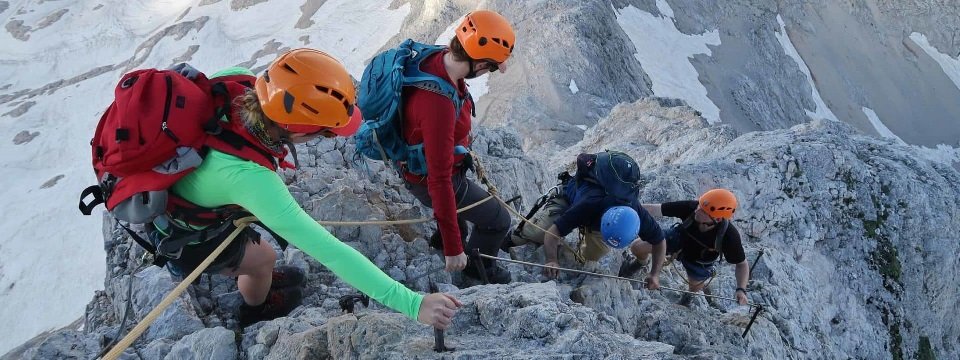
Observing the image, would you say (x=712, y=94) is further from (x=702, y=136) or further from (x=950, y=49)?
(x=950, y=49)

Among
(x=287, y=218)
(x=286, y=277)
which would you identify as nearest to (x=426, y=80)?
(x=287, y=218)

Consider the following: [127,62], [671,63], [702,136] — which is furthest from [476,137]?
[127,62]

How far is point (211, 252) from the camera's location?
4953 mm

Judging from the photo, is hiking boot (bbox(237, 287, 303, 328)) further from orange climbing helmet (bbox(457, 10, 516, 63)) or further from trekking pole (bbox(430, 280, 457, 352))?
orange climbing helmet (bbox(457, 10, 516, 63))

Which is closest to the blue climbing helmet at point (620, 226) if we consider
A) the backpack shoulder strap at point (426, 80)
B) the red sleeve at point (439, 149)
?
the red sleeve at point (439, 149)

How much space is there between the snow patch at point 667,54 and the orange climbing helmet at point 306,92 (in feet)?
122

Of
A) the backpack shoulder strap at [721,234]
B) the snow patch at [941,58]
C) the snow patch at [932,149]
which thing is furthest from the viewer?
the snow patch at [941,58]

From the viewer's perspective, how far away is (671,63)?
143 ft

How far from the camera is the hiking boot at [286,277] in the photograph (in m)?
6.03

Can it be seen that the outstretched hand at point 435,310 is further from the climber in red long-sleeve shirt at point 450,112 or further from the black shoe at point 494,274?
the black shoe at point 494,274

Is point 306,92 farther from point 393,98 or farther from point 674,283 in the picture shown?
point 674,283

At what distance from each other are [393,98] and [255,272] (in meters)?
2.07

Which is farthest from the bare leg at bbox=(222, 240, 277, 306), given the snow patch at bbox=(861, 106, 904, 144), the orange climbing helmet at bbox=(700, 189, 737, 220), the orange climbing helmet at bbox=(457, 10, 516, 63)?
the snow patch at bbox=(861, 106, 904, 144)

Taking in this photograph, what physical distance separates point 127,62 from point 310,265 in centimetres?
6406
